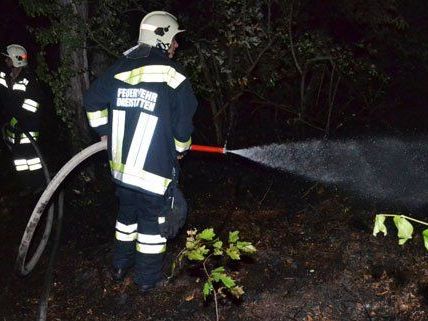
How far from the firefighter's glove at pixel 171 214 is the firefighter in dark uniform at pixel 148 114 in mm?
46

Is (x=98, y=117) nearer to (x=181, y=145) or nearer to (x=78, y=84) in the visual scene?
(x=181, y=145)

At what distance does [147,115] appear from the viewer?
3518mm

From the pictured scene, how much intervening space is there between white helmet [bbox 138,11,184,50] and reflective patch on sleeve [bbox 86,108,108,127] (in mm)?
717

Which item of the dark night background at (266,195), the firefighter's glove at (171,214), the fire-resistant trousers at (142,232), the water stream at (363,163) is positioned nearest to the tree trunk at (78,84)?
the dark night background at (266,195)

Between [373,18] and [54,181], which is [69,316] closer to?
[54,181]

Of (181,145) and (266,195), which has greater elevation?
(181,145)

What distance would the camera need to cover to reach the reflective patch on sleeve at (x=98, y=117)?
3.86 m

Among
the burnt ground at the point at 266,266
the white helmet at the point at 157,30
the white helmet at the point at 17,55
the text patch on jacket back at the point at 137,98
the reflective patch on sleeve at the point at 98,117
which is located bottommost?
the burnt ground at the point at 266,266

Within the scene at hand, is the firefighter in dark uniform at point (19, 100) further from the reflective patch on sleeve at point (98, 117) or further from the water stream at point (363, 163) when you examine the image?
the water stream at point (363, 163)

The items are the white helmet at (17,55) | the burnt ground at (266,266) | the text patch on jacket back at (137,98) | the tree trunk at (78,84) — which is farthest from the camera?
the white helmet at (17,55)

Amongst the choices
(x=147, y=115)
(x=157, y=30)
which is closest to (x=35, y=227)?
(x=147, y=115)

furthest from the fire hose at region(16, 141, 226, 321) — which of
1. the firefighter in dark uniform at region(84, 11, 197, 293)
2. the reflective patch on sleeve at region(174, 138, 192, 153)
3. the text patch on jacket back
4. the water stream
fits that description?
the water stream

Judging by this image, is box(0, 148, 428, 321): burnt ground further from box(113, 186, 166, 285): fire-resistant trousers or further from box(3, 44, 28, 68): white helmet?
box(3, 44, 28, 68): white helmet

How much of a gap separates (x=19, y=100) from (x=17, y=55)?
23.6 inches
